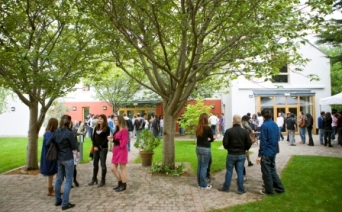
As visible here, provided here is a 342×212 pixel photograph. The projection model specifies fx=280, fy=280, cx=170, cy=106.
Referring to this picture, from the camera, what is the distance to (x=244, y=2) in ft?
20.2

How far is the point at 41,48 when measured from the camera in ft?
32.1

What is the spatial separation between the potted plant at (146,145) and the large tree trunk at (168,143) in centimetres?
103

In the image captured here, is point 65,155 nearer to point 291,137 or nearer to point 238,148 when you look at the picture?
point 238,148

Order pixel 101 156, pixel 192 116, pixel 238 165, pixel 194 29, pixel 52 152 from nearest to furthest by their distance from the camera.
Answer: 1. pixel 52 152
2. pixel 194 29
3. pixel 238 165
4. pixel 101 156
5. pixel 192 116

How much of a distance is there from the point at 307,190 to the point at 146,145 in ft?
16.6

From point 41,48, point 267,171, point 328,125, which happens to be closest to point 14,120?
point 41,48

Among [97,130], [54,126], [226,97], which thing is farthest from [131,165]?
[226,97]

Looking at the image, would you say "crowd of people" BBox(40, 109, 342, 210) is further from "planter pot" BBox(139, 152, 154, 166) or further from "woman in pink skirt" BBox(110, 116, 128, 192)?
"planter pot" BBox(139, 152, 154, 166)

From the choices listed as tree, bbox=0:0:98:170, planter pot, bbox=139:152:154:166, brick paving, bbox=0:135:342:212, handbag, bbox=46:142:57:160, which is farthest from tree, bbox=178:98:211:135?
handbag, bbox=46:142:57:160

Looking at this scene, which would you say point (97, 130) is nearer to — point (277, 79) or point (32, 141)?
point (32, 141)

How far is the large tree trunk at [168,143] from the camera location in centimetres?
843

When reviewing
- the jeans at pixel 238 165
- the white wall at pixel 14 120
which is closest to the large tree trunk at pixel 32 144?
the jeans at pixel 238 165

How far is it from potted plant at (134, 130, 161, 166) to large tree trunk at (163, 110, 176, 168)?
3.38 ft

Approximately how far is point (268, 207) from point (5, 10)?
7835 mm
